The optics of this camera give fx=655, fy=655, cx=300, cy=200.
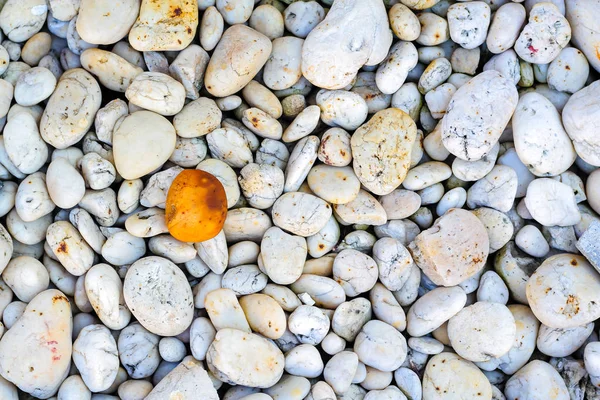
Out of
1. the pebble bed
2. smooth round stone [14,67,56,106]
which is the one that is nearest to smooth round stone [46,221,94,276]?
the pebble bed

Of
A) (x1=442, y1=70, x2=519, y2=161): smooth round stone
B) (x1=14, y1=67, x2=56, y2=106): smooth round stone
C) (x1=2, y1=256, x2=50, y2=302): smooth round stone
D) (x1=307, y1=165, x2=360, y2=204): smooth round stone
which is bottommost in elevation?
(x1=2, y1=256, x2=50, y2=302): smooth round stone

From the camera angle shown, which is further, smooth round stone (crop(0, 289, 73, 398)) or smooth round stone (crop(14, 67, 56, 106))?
smooth round stone (crop(14, 67, 56, 106))

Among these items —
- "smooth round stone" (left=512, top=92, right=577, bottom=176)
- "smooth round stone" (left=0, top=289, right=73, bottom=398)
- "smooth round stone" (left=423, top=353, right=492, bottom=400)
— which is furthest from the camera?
"smooth round stone" (left=512, top=92, right=577, bottom=176)

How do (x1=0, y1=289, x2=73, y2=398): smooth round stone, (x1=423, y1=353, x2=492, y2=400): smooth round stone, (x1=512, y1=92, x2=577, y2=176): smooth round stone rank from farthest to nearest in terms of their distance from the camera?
(x1=512, y1=92, x2=577, y2=176): smooth round stone, (x1=423, y1=353, x2=492, y2=400): smooth round stone, (x1=0, y1=289, x2=73, y2=398): smooth round stone

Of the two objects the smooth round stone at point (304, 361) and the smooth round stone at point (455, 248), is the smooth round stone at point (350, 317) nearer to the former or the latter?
the smooth round stone at point (304, 361)

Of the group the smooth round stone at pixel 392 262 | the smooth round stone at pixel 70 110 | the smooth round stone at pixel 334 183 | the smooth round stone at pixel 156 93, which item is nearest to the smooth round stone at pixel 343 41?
the smooth round stone at pixel 334 183

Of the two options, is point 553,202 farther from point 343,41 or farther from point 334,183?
point 343,41

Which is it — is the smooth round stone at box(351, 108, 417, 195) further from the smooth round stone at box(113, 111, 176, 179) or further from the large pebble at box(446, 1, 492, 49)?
the smooth round stone at box(113, 111, 176, 179)

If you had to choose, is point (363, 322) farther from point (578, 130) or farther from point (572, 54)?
point (572, 54)
